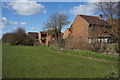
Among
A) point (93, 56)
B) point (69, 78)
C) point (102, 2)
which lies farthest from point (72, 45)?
point (69, 78)

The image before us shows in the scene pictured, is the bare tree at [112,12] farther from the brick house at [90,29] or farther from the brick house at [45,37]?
the brick house at [45,37]

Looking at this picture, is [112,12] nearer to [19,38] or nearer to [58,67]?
[58,67]

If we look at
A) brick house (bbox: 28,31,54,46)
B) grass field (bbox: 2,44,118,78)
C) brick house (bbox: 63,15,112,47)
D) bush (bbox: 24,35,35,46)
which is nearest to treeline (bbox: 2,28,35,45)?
bush (bbox: 24,35,35,46)

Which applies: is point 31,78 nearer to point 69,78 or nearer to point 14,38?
point 69,78

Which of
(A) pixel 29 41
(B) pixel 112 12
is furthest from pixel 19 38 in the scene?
(B) pixel 112 12

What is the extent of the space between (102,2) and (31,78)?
9801mm

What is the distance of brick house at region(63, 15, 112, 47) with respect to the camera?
40.9 ft

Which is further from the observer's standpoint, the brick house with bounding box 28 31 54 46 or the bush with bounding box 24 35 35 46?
the bush with bounding box 24 35 35 46

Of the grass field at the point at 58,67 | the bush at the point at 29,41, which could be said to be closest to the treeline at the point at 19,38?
the bush at the point at 29,41

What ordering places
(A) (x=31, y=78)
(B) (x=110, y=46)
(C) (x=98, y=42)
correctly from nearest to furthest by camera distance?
(A) (x=31, y=78), (B) (x=110, y=46), (C) (x=98, y=42)

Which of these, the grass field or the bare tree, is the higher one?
the bare tree

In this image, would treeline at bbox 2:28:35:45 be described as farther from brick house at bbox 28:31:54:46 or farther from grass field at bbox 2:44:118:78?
grass field at bbox 2:44:118:78

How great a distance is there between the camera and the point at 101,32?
12.5 metres

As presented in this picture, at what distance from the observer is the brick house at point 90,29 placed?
40.9 feet
